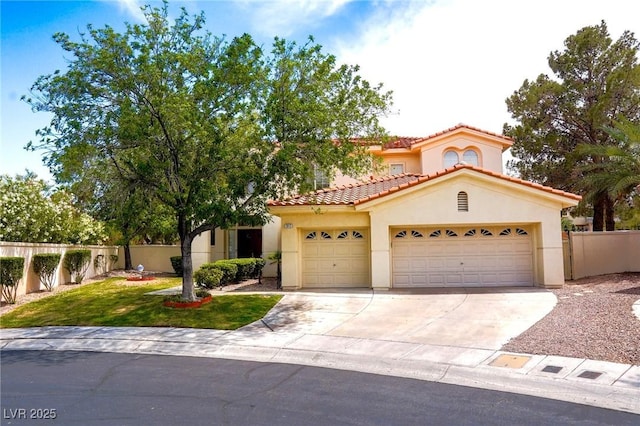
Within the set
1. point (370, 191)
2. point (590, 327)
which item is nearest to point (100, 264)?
point (370, 191)

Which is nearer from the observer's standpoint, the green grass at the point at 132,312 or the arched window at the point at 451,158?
the green grass at the point at 132,312

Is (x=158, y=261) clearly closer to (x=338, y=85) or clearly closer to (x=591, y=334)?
(x=338, y=85)

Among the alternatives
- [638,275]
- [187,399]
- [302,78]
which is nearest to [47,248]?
[302,78]

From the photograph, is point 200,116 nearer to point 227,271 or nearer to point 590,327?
point 227,271

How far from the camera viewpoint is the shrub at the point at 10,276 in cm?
→ 1522

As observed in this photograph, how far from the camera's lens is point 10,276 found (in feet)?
50.3

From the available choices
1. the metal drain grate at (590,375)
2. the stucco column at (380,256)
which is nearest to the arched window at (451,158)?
the stucco column at (380,256)

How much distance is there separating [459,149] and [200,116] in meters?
14.9

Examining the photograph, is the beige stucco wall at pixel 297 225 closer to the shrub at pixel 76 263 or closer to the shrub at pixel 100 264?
the shrub at pixel 76 263

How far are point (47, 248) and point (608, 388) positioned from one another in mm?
18986

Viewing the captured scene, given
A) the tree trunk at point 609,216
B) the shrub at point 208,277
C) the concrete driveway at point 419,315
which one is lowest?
the concrete driveway at point 419,315

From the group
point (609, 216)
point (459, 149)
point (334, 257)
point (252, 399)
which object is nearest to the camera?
point (252, 399)

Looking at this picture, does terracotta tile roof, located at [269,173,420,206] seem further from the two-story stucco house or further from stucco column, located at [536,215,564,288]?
stucco column, located at [536,215,564,288]

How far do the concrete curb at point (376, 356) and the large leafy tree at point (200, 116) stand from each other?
347 cm
